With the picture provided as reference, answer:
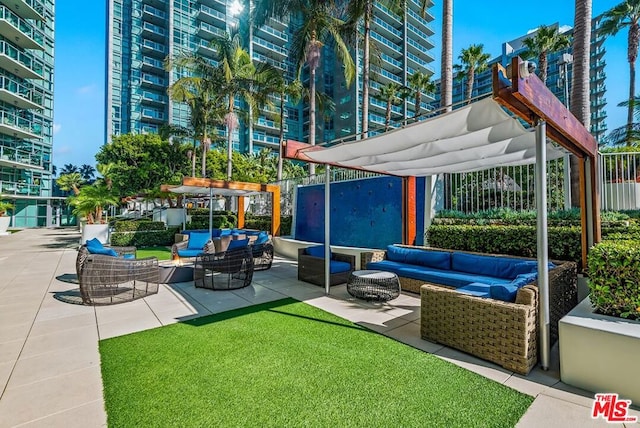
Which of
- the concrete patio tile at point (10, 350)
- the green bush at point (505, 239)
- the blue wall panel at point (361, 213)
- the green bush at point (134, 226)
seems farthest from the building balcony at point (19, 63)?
the green bush at point (505, 239)

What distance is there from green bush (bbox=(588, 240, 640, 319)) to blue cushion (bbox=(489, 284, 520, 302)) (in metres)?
0.70

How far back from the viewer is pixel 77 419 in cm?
235

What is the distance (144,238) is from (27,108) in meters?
25.7

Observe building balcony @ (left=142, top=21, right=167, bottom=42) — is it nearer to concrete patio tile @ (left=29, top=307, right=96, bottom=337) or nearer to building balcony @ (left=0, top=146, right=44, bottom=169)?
building balcony @ (left=0, top=146, right=44, bottom=169)

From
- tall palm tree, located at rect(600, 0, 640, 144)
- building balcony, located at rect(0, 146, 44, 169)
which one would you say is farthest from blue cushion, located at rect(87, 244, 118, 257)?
building balcony, located at rect(0, 146, 44, 169)

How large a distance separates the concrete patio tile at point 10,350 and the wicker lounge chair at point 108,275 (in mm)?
1388

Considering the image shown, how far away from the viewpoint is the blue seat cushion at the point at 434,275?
194 inches

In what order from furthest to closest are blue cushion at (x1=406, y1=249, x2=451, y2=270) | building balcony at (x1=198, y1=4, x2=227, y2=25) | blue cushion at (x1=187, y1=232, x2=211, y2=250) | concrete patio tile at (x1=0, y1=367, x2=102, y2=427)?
building balcony at (x1=198, y1=4, x2=227, y2=25)
blue cushion at (x1=187, y1=232, x2=211, y2=250)
blue cushion at (x1=406, y1=249, x2=451, y2=270)
concrete patio tile at (x1=0, y1=367, x2=102, y2=427)

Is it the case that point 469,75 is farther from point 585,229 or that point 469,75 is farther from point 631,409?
point 631,409

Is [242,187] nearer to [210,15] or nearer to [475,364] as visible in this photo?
[475,364]

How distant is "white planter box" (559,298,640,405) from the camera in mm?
2496

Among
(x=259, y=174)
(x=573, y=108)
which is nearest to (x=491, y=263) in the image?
(x=573, y=108)

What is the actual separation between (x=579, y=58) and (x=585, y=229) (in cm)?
453

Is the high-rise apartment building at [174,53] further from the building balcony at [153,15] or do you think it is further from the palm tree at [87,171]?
the palm tree at [87,171]
